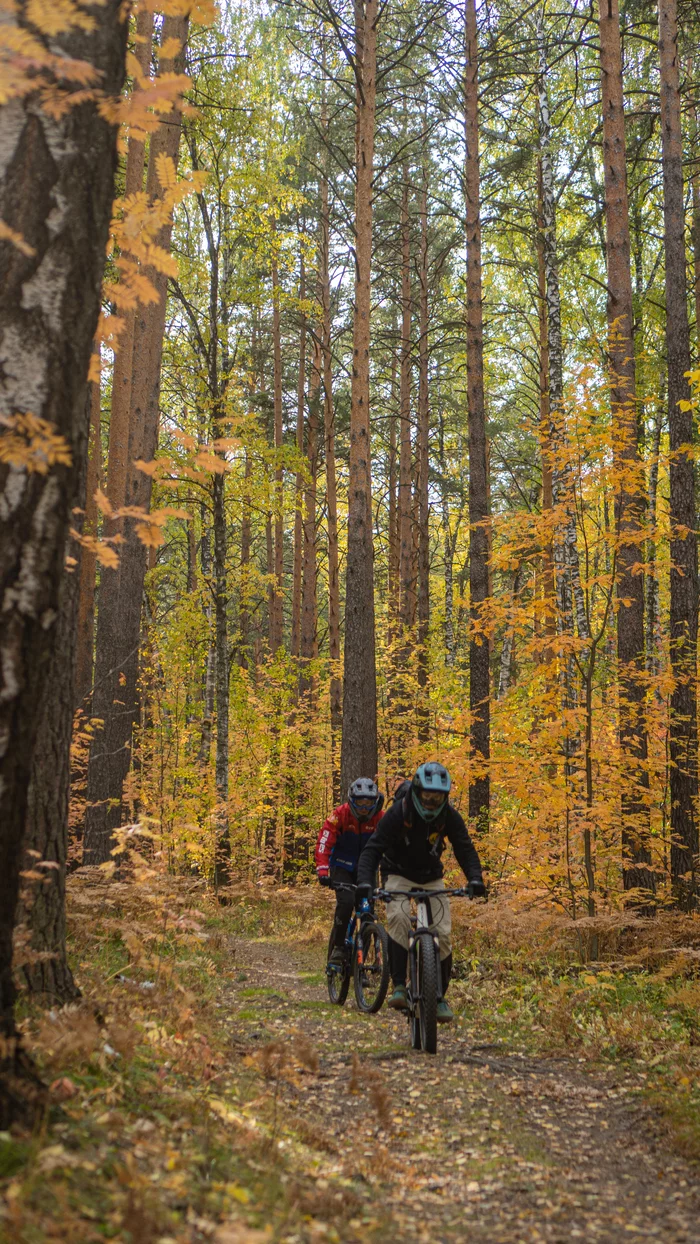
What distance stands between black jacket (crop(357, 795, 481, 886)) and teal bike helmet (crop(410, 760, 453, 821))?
14cm

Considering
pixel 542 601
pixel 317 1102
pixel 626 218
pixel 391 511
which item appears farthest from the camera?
pixel 391 511

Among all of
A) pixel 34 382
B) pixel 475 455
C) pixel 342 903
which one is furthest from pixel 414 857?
pixel 475 455

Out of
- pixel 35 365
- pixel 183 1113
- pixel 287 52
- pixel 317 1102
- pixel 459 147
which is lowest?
pixel 317 1102

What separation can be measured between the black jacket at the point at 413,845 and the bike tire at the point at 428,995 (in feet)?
2.14

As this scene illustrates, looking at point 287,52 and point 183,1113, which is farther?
point 287,52

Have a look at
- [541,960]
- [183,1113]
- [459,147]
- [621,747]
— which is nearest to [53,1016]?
[183,1113]

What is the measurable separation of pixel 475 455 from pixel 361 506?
247 centimetres

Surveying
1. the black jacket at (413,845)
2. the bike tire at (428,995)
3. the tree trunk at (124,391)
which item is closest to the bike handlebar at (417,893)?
the black jacket at (413,845)

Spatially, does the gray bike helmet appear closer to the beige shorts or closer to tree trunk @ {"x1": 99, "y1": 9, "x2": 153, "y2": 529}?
the beige shorts

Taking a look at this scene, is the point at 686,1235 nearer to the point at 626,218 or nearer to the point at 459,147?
the point at 626,218

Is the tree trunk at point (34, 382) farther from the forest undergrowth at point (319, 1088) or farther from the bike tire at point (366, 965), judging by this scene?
the bike tire at point (366, 965)

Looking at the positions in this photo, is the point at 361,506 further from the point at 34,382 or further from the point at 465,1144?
the point at 34,382

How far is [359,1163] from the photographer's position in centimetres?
387

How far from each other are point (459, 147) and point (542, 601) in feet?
43.9
